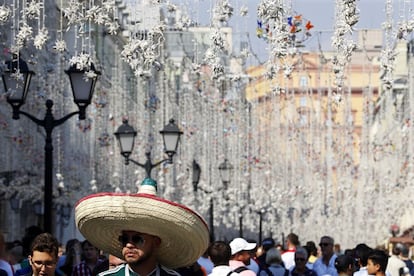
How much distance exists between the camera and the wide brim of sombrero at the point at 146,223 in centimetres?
881

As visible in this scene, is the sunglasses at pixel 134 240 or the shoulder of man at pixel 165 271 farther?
the shoulder of man at pixel 165 271

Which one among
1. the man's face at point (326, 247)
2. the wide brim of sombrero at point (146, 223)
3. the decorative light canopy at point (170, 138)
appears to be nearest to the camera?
the wide brim of sombrero at point (146, 223)

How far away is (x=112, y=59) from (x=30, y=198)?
16.1m

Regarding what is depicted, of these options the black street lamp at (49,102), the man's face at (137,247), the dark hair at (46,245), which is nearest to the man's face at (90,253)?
the black street lamp at (49,102)

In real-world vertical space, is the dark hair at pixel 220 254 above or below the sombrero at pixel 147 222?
below

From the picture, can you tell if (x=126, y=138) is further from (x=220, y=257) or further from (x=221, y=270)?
(x=221, y=270)

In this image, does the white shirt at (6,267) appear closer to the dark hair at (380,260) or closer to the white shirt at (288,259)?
the dark hair at (380,260)

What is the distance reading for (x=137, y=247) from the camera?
29.2 feet

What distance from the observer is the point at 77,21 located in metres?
15.7

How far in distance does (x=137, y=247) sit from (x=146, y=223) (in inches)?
5.4

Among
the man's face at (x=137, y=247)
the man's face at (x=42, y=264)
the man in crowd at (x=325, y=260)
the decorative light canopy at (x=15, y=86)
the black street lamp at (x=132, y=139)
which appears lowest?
the man in crowd at (x=325, y=260)

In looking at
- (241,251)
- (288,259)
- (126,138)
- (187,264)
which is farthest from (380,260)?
(126,138)

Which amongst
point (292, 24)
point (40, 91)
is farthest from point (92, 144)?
point (292, 24)

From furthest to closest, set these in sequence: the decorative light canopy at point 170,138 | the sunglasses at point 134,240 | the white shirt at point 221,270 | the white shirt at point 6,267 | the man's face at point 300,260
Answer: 1. the decorative light canopy at point 170,138
2. the man's face at point 300,260
3. the white shirt at point 221,270
4. the white shirt at point 6,267
5. the sunglasses at point 134,240
